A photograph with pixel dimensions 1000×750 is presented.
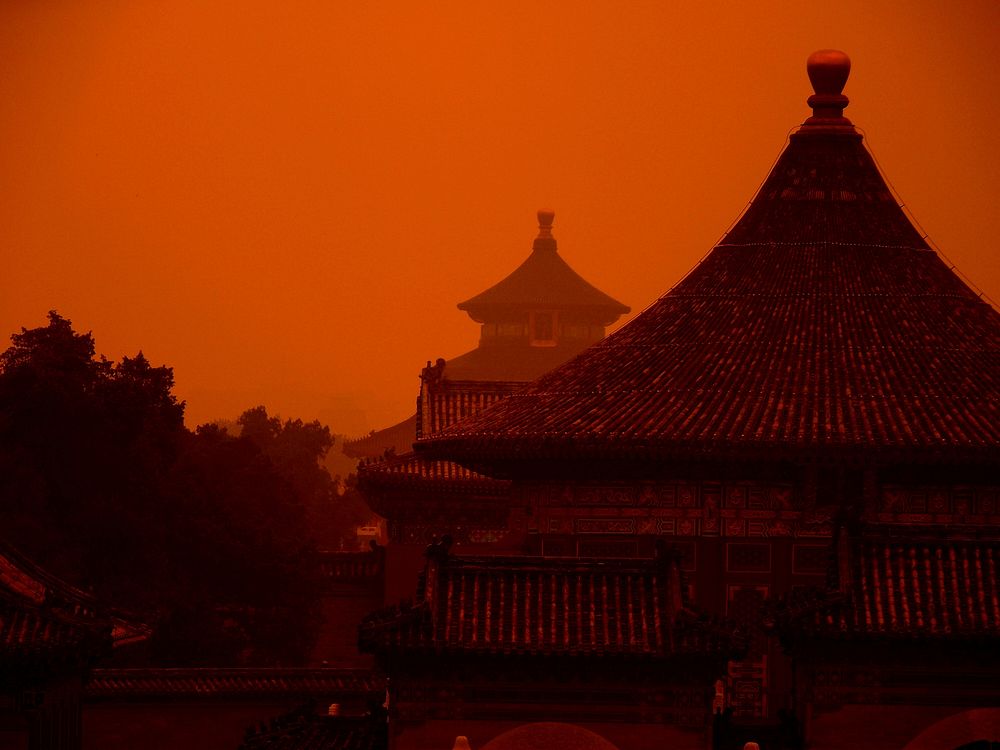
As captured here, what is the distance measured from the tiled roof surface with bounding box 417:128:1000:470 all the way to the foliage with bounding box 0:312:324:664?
34.0 ft

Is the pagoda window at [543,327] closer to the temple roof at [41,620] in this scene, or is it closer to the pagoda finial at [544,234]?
the pagoda finial at [544,234]

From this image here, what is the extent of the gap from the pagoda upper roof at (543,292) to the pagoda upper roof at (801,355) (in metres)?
64.8

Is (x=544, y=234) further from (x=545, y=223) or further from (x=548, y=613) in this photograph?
(x=548, y=613)

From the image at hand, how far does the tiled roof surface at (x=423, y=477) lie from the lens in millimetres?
44406

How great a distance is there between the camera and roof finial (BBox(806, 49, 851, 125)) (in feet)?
118

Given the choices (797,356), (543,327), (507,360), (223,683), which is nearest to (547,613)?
(797,356)

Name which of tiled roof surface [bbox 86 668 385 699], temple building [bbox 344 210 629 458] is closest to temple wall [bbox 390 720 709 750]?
tiled roof surface [bbox 86 668 385 699]

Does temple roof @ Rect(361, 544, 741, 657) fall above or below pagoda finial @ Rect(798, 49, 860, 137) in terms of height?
below

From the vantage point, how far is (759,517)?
32531 mm

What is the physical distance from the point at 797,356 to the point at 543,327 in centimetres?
6778

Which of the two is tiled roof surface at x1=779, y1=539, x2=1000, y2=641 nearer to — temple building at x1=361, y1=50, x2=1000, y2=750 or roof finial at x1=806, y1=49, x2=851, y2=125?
temple building at x1=361, y1=50, x2=1000, y2=750

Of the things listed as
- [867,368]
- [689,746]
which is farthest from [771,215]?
[689,746]

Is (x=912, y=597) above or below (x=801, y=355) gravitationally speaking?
below

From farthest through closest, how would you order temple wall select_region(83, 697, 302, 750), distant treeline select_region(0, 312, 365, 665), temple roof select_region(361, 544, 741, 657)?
distant treeline select_region(0, 312, 365, 665) → temple wall select_region(83, 697, 302, 750) → temple roof select_region(361, 544, 741, 657)
